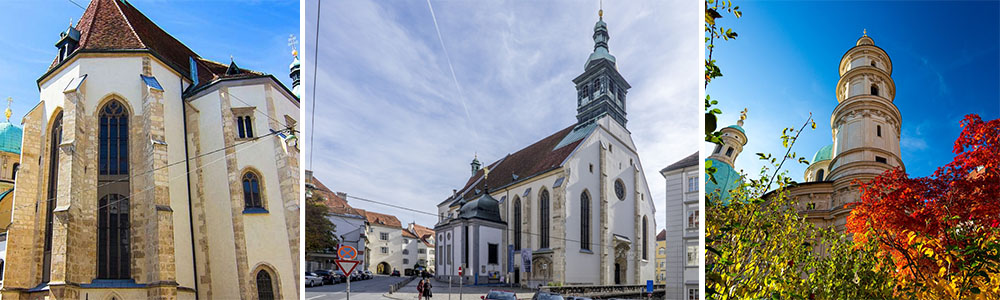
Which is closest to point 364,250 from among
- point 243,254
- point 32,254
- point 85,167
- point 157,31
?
point 243,254

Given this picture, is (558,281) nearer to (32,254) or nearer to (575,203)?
Answer: (575,203)

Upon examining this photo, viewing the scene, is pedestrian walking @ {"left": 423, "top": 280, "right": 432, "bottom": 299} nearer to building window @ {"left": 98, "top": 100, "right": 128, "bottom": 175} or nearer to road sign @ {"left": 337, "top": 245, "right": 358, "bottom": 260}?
road sign @ {"left": 337, "top": 245, "right": 358, "bottom": 260}

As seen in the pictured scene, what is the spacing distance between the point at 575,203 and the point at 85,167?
7.55 metres

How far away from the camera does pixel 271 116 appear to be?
334 inches

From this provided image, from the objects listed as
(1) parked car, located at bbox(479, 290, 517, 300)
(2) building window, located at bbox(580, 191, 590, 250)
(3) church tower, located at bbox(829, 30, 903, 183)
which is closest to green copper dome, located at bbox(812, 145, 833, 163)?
(3) church tower, located at bbox(829, 30, 903, 183)

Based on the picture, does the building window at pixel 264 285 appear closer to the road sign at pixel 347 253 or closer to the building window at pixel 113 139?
the building window at pixel 113 139

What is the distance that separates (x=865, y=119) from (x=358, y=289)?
17.3 metres

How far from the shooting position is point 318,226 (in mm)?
2619

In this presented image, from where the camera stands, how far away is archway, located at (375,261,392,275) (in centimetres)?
309

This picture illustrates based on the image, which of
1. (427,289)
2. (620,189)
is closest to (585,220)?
(620,189)

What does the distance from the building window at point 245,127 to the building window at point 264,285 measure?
7.15 feet

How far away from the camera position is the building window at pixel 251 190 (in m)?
8.46

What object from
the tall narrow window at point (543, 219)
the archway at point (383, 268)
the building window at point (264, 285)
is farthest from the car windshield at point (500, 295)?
the building window at point (264, 285)

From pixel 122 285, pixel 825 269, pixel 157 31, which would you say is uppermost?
pixel 157 31
